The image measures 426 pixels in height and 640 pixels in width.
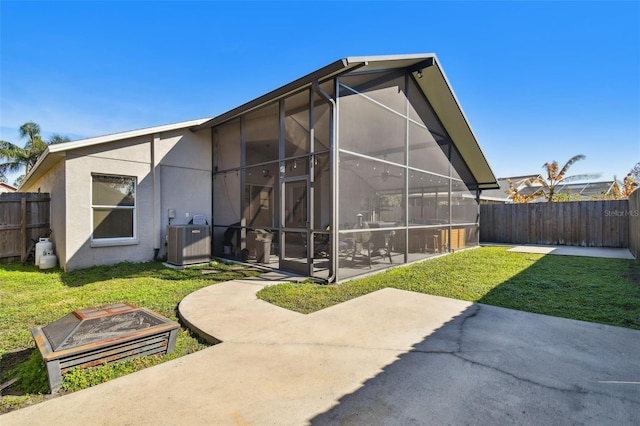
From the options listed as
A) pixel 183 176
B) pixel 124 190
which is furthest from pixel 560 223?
pixel 124 190

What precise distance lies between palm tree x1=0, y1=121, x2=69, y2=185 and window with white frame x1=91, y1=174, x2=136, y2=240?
2858cm

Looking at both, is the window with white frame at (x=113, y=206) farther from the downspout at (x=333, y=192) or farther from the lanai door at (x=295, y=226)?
the downspout at (x=333, y=192)

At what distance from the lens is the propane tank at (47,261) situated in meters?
7.33

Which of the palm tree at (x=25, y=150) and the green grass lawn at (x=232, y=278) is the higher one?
the palm tree at (x=25, y=150)

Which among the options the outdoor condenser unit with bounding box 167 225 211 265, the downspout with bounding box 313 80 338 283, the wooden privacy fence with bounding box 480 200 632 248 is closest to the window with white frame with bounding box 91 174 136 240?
the outdoor condenser unit with bounding box 167 225 211 265

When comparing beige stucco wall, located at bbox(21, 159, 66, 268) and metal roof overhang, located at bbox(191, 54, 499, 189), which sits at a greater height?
metal roof overhang, located at bbox(191, 54, 499, 189)

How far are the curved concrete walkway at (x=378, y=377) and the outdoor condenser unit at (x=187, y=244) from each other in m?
3.88

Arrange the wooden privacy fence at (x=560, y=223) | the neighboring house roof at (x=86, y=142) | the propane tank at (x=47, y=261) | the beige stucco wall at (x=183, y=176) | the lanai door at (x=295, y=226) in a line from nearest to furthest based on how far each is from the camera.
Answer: the lanai door at (x=295, y=226), the neighboring house roof at (x=86, y=142), the propane tank at (x=47, y=261), the beige stucco wall at (x=183, y=176), the wooden privacy fence at (x=560, y=223)

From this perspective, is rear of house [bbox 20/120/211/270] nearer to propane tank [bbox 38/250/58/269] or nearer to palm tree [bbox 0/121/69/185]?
propane tank [bbox 38/250/58/269]

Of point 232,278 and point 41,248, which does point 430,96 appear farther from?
point 41,248

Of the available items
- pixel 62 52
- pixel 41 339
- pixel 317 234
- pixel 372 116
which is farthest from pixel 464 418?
pixel 62 52

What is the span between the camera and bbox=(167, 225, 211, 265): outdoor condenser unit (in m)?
7.48

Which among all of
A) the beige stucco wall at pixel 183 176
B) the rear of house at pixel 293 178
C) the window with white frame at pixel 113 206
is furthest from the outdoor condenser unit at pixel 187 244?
the window with white frame at pixel 113 206

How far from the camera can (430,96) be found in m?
9.27
